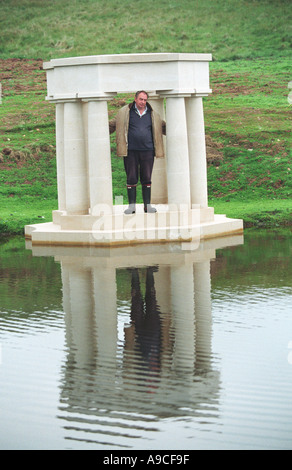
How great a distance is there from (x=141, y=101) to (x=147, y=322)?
8.42 m

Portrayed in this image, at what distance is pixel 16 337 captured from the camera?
44.9 feet

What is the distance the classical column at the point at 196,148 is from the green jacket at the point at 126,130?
80 centimetres

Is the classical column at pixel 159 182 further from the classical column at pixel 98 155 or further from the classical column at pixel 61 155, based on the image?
the classical column at pixel 98 155

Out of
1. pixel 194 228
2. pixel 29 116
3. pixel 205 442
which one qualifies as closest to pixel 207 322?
pixel 205 442

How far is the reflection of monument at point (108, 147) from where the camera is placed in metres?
21.4

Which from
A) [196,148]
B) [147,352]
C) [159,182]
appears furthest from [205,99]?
[147,352]

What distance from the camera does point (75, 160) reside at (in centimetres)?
2220

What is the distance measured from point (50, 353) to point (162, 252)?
8067 mm

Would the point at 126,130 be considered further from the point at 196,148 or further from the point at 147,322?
the point at 147,322

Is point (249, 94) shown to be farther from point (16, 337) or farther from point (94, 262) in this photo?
point (16, 337)

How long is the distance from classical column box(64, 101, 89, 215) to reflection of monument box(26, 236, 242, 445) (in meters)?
1.99

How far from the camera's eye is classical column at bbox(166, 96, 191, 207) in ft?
71.9

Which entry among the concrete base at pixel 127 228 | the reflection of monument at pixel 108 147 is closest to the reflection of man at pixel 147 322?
the concrete base at pixel 127 228

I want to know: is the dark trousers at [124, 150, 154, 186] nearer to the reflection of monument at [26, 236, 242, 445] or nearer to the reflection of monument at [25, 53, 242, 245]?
the reflection of monument at [25, 53, 242, 245]
